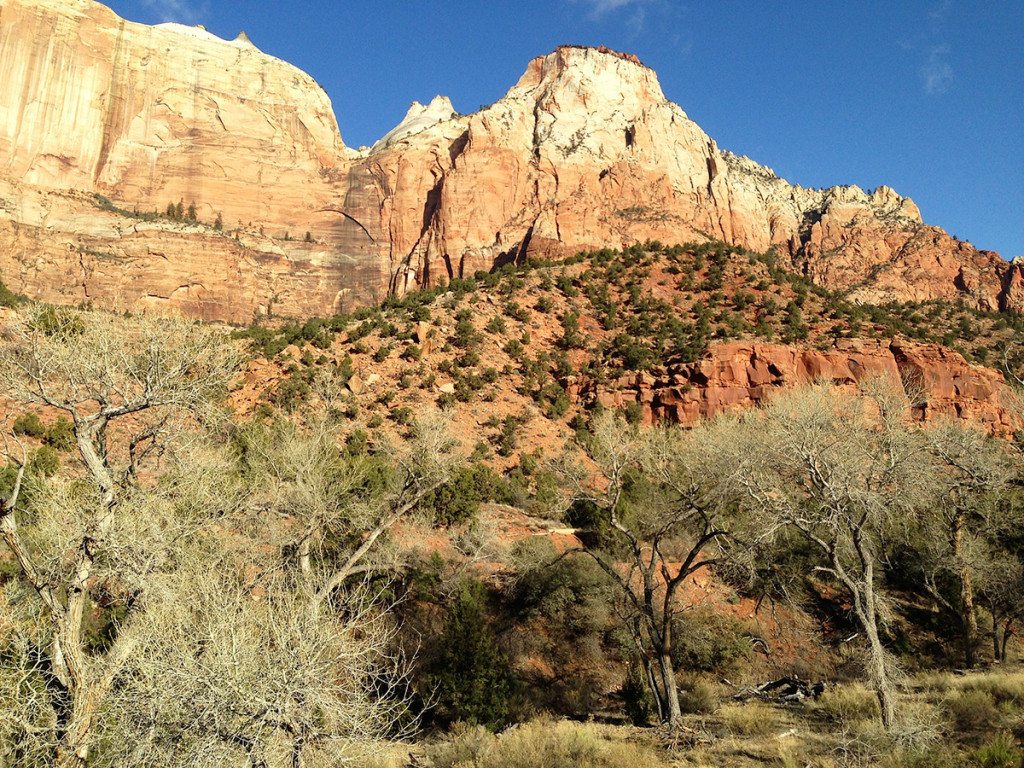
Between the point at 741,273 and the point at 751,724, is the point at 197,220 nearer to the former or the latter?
the point at 741,273

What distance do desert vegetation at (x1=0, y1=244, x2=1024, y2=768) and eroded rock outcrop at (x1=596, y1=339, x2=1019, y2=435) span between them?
1.23 metres

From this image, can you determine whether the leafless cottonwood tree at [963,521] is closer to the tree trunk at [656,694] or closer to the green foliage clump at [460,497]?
the tree trunk at [656,694]

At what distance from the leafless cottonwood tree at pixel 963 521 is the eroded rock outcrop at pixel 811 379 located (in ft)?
45.3

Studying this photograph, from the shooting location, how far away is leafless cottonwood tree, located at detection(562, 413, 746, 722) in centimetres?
1085

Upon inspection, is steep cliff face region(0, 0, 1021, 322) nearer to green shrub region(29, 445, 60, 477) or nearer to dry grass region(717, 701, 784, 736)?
green shrub region(29, 445, 60, 477)

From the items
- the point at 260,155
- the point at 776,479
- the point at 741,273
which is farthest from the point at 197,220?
the point at 776,479

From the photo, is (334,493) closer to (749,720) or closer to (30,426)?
(749,720)

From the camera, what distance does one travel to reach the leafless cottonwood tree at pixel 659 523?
427 inches

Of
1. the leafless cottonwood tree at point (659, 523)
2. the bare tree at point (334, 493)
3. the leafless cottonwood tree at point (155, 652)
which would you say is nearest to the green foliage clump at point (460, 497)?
the bare tree at point (334, 493)

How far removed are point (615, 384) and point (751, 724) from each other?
26319mm

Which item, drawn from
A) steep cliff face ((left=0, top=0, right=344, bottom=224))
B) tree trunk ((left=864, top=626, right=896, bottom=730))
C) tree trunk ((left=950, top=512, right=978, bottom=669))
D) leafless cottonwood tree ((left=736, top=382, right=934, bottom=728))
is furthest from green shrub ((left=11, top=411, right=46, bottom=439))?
steep cliff face ((left=0, top=0, right=344, bottom=224))

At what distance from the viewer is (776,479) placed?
1313cm

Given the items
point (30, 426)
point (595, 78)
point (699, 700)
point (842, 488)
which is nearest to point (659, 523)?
point (699, 700)

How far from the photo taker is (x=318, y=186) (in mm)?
69625
